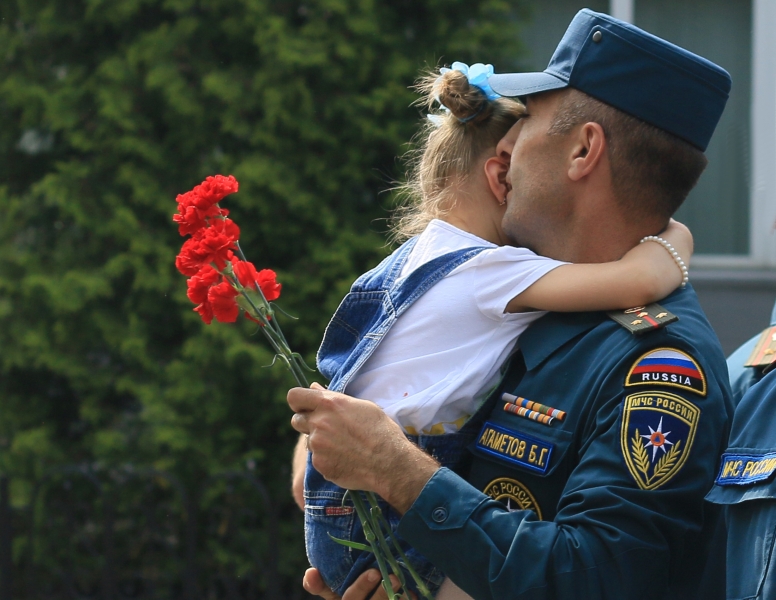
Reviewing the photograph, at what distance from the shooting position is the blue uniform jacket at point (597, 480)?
1527 mm

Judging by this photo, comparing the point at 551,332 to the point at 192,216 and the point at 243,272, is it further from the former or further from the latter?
the point at 192,216

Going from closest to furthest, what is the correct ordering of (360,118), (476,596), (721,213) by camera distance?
(476,596), (360,118), (721,213)

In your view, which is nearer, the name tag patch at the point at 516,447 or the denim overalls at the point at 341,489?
the name tag patch at the point at 516,447

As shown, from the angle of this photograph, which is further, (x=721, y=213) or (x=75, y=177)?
(x=721, y=213)

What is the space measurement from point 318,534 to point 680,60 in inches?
46.2

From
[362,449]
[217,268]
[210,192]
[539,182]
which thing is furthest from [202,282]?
[539,182]

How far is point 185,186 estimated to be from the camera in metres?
4.49

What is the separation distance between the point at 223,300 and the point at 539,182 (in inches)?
27.0

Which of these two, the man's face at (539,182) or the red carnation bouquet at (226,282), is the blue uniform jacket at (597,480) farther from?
the man's face at (539,182)

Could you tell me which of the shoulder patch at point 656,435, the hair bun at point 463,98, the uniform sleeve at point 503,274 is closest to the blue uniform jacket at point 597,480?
the shoulder patch at point 656,435

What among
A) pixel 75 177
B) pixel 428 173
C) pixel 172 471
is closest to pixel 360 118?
pixel 75 177

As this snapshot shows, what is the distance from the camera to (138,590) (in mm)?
4555

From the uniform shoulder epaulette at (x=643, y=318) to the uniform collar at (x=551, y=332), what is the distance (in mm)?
49

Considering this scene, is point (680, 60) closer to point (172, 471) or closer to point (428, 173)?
point (428, 173)
